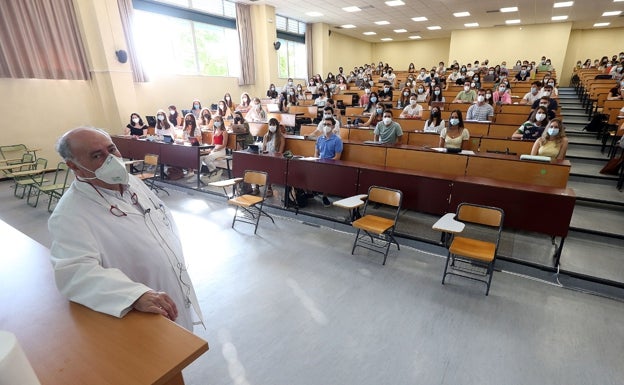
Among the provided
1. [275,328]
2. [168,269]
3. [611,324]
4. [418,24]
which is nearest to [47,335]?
[168,269]

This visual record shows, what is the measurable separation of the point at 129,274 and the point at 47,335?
1.29 ft

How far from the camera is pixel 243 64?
1139cm

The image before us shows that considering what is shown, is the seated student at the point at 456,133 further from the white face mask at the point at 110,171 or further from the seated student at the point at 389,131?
the white face mask at the point at 110,171

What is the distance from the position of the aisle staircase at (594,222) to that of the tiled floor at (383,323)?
1.21 feet

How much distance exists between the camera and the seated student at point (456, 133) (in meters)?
4.65

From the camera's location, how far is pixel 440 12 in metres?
12.6

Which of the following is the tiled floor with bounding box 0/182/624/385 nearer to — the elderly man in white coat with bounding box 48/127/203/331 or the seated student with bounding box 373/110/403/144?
the elderly man in white coat with bounding box 48/127/203/331

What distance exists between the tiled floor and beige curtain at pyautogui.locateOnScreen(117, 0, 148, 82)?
278 inches

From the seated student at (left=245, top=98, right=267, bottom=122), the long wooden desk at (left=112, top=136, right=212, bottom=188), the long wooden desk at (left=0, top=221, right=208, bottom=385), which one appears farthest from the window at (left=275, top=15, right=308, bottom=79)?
the long wooden desk at (left=0, top=221, right=208, bottom=385)

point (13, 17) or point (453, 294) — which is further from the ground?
point (13, 17)

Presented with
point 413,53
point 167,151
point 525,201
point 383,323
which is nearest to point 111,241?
point 383,323

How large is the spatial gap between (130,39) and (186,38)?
2125 millimetres

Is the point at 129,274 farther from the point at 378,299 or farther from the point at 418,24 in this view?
the point at 418,24

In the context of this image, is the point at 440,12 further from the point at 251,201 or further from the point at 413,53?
the point at 251,201
